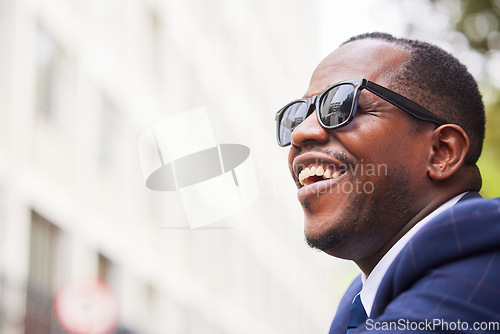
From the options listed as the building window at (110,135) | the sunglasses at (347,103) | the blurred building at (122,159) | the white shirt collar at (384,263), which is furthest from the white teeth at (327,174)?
the building window at (110,135)

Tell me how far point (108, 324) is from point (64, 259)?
1.66 meters

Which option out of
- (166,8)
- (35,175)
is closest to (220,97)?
(166,8)

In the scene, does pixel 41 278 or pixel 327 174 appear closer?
pixel 327 174

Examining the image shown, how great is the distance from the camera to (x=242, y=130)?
28.1m

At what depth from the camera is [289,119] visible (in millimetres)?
1987

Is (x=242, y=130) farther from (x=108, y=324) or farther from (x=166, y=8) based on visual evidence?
(x=108, y=324)

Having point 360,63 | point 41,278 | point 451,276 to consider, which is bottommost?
point 451,276

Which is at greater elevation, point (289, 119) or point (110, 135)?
point (110, 135)

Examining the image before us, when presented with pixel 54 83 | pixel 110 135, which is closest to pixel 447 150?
pixel 54 83

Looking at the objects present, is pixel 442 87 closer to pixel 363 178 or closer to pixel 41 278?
pixel 363 178

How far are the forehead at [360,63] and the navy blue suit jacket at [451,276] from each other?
49 cm

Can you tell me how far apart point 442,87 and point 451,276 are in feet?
1.97

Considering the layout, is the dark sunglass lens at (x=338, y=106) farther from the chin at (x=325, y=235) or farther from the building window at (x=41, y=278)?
the building window at (x=41, y=278)

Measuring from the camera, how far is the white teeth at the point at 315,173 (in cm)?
167
